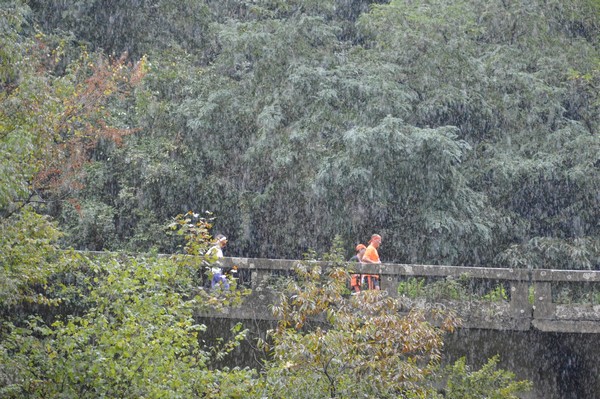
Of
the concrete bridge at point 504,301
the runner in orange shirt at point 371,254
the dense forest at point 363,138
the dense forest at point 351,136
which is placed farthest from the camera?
the dense forest at point 363,138

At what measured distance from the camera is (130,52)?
78.8ft

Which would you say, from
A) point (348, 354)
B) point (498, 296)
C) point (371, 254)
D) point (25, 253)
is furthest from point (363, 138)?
point (348, 354)

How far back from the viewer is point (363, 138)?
17.9 meters

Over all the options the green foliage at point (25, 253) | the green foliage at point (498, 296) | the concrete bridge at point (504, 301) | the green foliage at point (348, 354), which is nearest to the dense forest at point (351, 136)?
the concrete bridge at point (504, 301)

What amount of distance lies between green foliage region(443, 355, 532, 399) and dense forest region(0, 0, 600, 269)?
5.34m

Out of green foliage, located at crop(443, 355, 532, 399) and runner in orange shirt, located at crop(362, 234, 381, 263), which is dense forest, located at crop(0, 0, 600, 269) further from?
green foliage, located at crop(443, 355, 532, 399)

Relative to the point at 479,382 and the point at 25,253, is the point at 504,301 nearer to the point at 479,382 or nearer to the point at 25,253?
the point at 479,382

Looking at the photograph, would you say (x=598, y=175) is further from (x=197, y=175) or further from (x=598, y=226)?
(x=197, y=175)

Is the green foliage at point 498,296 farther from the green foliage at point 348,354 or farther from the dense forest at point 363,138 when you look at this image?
the green foliage at point 348,354

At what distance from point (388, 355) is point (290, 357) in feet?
4.00

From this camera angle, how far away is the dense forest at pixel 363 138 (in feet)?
61.8

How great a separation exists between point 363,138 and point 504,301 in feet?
16.7

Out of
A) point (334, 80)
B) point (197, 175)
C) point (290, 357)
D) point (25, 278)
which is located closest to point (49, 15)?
point (197, 175)

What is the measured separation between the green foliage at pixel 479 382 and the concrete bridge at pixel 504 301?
2.71 feet
